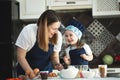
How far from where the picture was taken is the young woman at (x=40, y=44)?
7.02 feet

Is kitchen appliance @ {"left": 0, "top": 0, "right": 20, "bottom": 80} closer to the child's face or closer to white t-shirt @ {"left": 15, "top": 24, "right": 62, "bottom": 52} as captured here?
white t-shirt @ {"left": 15, "top": 24, "right": 62, "bottom": 52}

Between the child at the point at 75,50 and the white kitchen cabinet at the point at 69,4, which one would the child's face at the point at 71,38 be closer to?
the child at the point at 75,50

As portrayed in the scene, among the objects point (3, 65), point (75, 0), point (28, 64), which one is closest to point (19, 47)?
point (28, 64)

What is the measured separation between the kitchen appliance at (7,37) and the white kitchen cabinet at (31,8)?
0.23 metres

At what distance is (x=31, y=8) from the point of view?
3.84m

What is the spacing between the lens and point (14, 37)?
3660mm

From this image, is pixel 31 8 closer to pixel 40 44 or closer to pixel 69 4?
pixel 69 4

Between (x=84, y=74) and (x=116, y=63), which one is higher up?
(x=84, y=74)

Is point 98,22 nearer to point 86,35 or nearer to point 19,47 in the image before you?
point 86,35

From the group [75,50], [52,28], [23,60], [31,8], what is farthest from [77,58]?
[31,8]

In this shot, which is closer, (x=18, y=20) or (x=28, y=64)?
(x=28, y=64)

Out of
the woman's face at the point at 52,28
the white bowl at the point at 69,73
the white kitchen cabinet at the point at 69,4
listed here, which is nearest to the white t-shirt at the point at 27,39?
the woman's face at the point at 52,28

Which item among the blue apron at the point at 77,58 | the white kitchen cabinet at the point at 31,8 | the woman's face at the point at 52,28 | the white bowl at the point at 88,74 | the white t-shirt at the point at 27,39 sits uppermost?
the white kitchen cabinet at the point at 31,8

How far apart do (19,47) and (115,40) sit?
202 cm
